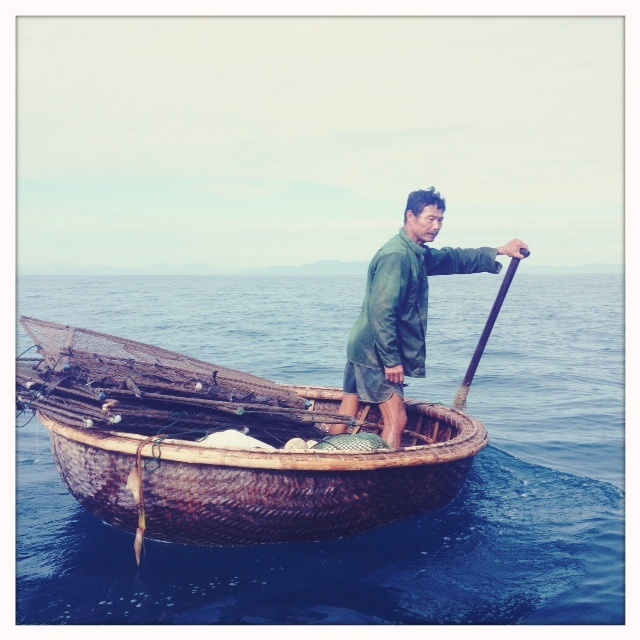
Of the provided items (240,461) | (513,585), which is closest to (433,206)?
(240,461)

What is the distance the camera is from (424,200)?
16.4 ft

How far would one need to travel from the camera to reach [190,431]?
4.54 meters

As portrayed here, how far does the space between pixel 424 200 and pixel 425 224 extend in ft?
0.66

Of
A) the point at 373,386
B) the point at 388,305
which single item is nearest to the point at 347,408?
the point at 373,386

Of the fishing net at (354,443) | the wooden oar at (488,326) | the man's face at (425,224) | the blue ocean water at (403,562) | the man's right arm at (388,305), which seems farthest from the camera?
the wooden oar at (488,326)

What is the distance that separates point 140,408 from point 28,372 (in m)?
1.23

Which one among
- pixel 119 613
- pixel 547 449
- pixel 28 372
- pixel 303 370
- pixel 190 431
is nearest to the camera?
pixel 119 613

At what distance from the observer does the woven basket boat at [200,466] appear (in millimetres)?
4035

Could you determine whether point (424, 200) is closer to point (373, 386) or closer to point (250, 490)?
point (373, 386)

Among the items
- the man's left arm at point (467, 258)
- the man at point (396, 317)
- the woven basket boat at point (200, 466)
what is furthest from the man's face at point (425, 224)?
the woven basket boat at point (200, 466)

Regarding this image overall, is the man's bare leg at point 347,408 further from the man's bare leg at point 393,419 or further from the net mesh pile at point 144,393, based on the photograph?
the man's bare leg at point 393,419

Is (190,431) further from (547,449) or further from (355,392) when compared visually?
(547,449)

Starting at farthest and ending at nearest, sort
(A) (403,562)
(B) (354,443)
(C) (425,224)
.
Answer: (C) (425,224)
(B) (354,443)
(A) (403,562)

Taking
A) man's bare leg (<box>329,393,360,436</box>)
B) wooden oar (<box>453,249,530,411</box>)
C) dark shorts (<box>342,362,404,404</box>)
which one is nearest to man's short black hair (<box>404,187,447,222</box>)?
wooden oar (<box>453,249,530,411</box>)
